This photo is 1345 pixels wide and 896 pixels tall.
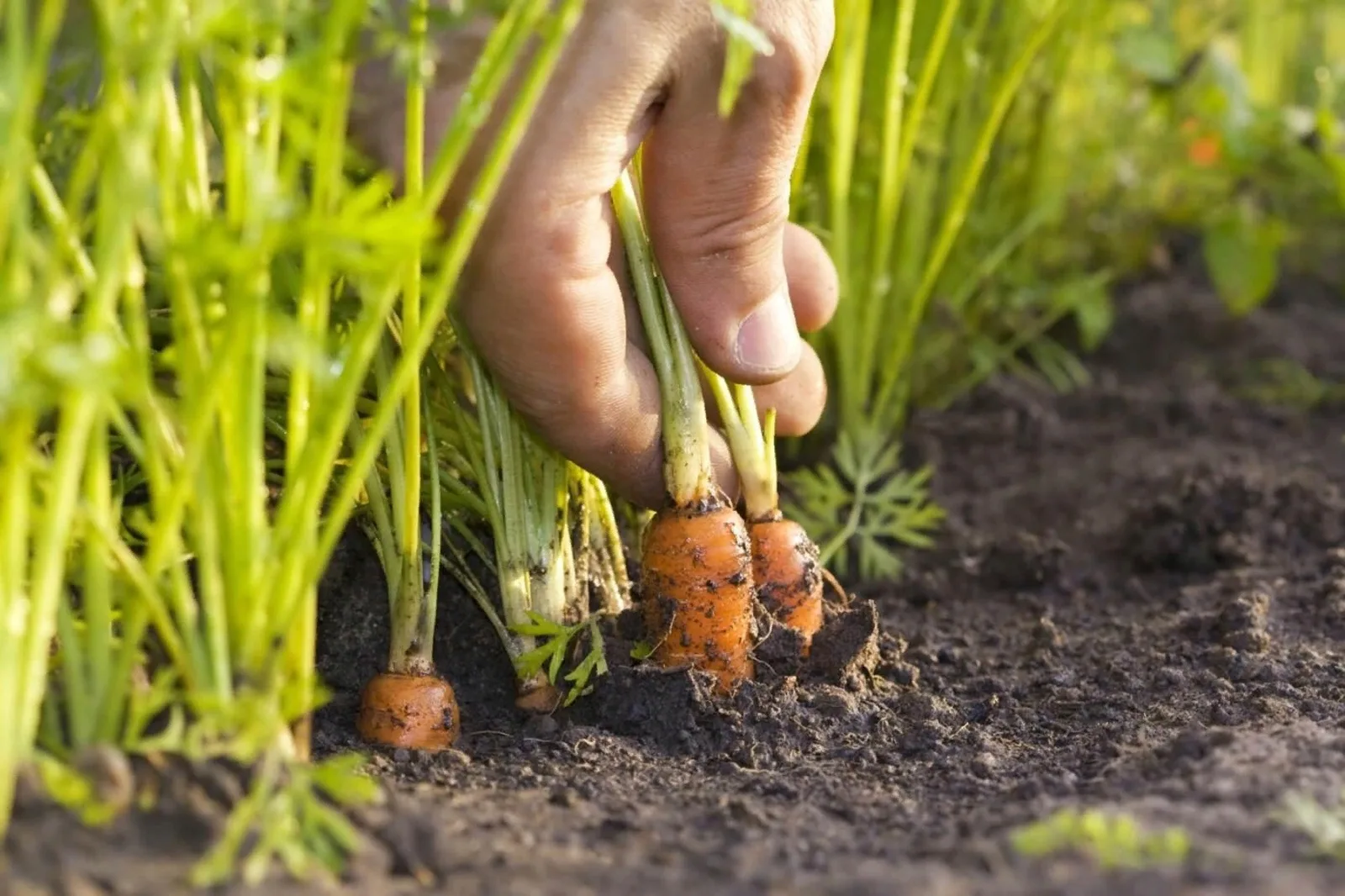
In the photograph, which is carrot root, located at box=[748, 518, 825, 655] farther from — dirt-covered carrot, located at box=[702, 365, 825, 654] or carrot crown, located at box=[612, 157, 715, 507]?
carrot crown, located at box=[612, 157, 715, 507]

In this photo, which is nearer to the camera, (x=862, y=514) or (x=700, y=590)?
(x=700, y=590)

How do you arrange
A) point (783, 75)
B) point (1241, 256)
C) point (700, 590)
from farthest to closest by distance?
point (1241, 256) → point (700, 590) → point (783, 75)

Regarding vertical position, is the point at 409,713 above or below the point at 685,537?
below

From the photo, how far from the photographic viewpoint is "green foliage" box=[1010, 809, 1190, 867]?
943 mm

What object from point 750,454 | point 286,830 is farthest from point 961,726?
point 286,830

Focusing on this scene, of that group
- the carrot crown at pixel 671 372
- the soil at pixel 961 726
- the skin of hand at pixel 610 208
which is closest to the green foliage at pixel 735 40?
the skin of hand at pixel 610 208

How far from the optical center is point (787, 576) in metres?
1.55

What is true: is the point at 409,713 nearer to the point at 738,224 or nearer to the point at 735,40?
the point at 738,224

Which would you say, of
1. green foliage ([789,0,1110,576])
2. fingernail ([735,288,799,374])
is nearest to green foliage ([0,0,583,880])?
fingernail ([735,288,799,374])

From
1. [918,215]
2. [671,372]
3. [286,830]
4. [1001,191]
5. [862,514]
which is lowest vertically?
[286,830]

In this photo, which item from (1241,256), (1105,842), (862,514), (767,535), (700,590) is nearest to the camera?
(1105,842)

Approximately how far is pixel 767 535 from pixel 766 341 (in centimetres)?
21

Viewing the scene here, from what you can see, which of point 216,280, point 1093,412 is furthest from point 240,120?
point 1093,412

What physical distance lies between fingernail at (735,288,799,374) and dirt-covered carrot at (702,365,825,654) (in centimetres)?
8
